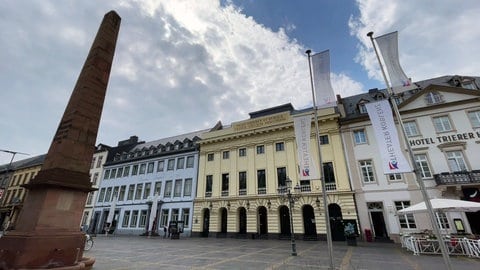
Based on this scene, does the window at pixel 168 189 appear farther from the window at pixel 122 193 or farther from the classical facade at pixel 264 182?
the window at pixel 122 193

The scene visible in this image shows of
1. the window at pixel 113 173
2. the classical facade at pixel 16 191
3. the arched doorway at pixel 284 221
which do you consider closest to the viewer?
the arched doorway at pixel 284 221

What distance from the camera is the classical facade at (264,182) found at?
22078 millimetres

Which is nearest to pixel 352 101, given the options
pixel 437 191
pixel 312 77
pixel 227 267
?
pixel 437 191

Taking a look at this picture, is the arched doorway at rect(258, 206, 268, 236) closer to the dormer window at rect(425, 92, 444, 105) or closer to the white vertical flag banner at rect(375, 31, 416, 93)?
the dormer window at rect(425, 92, 444, 105)

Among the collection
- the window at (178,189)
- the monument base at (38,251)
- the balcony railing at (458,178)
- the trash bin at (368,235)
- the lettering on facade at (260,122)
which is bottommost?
the trash bin at (368,235)

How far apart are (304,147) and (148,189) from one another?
28245 mm

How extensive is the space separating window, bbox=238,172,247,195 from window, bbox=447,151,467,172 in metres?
18.8

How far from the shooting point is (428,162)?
19.5 metres

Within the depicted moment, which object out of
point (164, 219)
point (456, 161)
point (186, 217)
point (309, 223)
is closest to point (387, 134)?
point (456, 161)

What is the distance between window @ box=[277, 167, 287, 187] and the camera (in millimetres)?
24495

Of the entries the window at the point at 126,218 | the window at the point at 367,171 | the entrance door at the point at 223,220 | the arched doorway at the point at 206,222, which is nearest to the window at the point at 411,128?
the window at the point at 367,171

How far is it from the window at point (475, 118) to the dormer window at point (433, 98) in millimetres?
2299

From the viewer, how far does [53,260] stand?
17.3 ft

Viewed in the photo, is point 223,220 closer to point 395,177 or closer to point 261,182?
point 261,182
